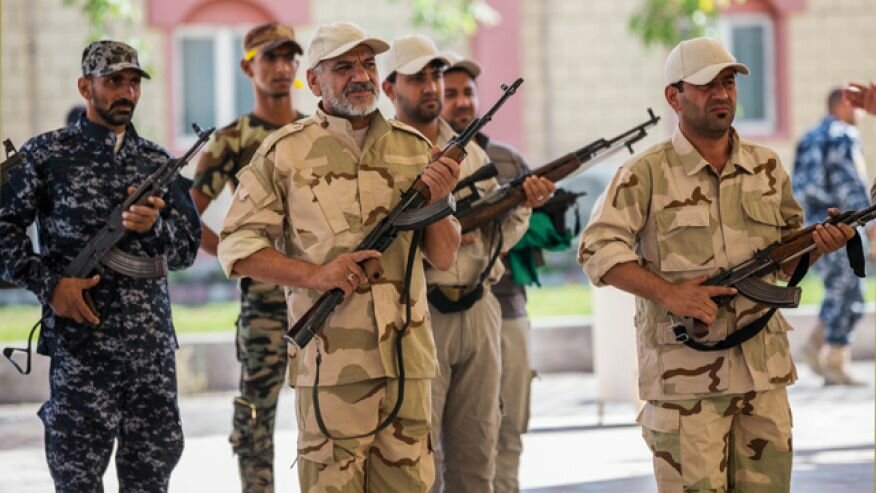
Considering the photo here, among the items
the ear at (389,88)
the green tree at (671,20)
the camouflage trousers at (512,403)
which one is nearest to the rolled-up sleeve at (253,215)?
the ear at (389,88)

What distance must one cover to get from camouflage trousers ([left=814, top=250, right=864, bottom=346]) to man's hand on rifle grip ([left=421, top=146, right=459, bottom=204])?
7.55 meters

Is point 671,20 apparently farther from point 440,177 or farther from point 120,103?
point 440,177

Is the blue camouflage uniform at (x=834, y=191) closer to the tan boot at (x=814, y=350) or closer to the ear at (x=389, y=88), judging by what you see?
the tan boot at (x=814, y=350)

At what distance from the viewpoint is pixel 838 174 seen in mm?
12625

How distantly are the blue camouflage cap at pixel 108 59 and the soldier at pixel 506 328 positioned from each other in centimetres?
174

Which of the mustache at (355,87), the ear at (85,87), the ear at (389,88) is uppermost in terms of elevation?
the ear at (389,88)

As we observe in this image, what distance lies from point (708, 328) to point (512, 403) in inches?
81.5

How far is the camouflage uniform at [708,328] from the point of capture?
238 inches

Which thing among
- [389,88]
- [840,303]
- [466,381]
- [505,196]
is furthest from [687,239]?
[840,303]

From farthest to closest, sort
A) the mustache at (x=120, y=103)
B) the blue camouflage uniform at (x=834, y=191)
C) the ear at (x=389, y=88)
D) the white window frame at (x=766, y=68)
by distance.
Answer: the white window frame at (x=766, y=68), the blue camouflage uniform at (x=834, y=191), the ear at (x=389, y=88), the mustache at (x=120, y=103)

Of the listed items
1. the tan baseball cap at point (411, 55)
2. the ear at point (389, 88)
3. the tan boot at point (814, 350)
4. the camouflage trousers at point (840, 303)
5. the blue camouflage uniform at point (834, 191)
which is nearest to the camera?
the tan baseball cap at point (411, 55)

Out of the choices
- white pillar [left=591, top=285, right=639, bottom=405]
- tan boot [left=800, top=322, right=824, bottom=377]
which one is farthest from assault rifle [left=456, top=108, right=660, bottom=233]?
tan boot [left=800, top=322, right=824, bottom=377]

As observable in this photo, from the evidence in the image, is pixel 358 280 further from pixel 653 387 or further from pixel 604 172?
pixel 604 172

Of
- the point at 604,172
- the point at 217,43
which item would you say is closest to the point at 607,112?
the point at 604,172
